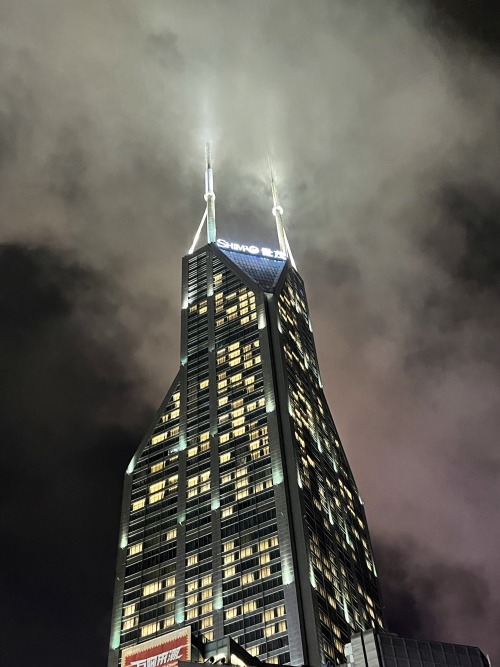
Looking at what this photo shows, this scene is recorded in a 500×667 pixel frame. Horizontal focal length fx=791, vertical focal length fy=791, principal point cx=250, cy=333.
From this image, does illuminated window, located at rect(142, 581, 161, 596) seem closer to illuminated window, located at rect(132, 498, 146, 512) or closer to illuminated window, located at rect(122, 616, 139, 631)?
illuminated window, located at rect(122, 616, 139, 631)

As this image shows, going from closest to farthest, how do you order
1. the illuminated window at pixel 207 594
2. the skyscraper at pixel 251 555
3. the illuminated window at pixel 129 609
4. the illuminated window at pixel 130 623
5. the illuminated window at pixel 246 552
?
the skyscraper at pixel 251 555, the illuminated window at pixel 207 594, the illuminated window at pixel 246 552, the illuminated window at pixel 130 623, the illuminated window at pixel 129 609

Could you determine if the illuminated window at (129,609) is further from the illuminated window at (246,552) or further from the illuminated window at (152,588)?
the illuminated window at (246,552)

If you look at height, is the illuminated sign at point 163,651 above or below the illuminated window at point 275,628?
below

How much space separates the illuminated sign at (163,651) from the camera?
4921 inches

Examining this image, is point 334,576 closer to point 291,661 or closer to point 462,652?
point 291,661

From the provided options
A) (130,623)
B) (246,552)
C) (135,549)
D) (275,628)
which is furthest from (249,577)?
(135,549)

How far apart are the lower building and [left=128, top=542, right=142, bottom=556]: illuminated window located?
8067 centimetres

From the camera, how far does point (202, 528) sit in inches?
7121

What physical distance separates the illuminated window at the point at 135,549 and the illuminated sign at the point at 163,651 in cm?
5697

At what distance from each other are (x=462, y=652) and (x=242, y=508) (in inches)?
2781

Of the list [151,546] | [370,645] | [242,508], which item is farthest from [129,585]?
[370,645]

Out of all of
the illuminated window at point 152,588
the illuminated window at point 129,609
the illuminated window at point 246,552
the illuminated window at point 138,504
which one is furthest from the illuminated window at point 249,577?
the illuminated window at point 138,504

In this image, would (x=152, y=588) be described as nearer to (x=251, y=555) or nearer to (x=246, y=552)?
(x=246, y=552)

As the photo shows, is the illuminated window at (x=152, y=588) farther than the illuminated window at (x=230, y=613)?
Yes
